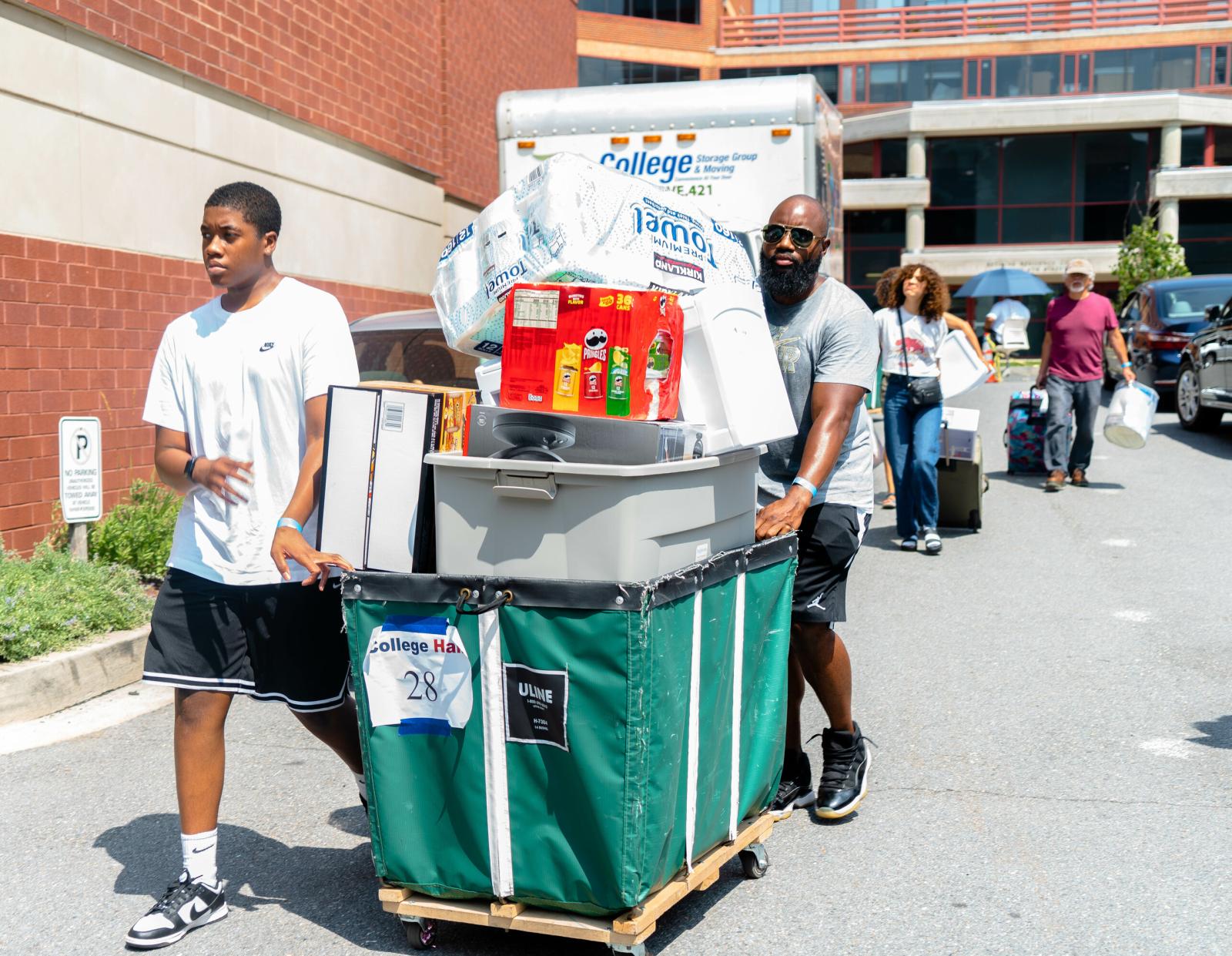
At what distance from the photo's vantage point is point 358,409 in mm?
3703

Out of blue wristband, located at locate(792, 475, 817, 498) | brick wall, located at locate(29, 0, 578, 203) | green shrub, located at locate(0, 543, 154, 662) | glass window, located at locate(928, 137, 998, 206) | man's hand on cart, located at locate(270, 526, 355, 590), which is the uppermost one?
glass window, located at locate(928, 137, 998, 206)

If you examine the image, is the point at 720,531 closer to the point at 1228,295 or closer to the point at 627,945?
the point at 627,945

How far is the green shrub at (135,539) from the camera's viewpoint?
316 inches

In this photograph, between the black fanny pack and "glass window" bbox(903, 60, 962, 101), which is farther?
"glass window" bbox(903, 60, 962, 101)

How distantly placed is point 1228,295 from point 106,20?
Answer: 15.7 m

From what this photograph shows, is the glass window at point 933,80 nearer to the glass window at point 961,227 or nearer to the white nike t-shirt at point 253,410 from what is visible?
the glass window at point 961,227

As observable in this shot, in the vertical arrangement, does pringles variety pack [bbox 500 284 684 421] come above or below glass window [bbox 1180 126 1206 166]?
below

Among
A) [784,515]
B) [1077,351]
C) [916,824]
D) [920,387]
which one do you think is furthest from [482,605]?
[1077,351]

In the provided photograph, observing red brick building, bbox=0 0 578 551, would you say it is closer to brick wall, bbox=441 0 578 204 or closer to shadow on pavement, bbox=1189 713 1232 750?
brick wall, bbox=441 0 578 204

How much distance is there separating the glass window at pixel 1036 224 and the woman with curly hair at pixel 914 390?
39186 mm

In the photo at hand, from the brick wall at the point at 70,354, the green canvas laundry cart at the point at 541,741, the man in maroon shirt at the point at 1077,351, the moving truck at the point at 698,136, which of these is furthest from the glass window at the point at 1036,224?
the green canvas laundry cart at the point at 541,741

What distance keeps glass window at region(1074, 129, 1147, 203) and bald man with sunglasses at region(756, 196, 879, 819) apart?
148 ft

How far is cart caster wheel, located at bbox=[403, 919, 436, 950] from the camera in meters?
3.65

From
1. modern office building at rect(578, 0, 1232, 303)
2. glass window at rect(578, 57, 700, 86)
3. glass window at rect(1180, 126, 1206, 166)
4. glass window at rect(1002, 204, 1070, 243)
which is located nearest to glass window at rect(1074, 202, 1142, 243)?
modern office building at rect(578, 0, 1232, 303)
